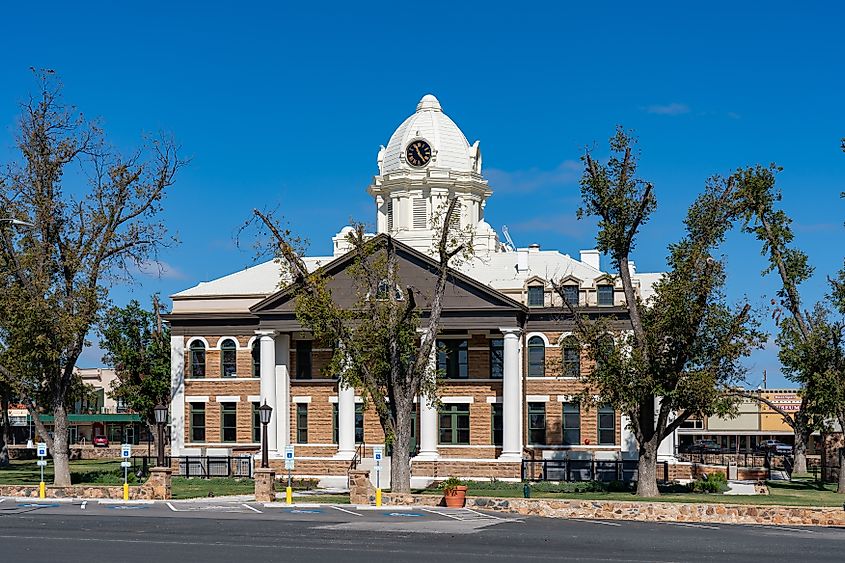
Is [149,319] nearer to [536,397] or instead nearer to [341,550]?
[536,397]

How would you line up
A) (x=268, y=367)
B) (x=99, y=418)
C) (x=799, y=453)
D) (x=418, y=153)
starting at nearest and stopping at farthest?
(x=268, y=367) → (x=799, y=453) → (x=418, y=153) → (x=99, y=418)

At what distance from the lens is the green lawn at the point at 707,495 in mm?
37469

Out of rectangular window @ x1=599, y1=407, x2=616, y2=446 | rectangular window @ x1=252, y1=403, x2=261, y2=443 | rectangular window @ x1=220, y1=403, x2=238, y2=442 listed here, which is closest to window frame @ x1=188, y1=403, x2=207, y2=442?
rectangular window @ x1=220, y1=403, x2=238, y2=442

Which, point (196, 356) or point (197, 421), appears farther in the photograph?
point (196, 356)

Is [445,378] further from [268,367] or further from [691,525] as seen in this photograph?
[691,525]

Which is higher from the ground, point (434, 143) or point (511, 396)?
point (434, 143)

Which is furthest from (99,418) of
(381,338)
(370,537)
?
(370,537)

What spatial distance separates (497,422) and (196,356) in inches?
563

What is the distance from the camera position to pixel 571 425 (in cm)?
5475

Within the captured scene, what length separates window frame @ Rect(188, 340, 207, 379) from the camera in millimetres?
57344

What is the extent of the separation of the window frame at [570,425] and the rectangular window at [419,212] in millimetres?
15028

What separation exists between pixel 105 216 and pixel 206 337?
44.8 ft

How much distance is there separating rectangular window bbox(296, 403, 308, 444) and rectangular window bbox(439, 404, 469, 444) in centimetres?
624

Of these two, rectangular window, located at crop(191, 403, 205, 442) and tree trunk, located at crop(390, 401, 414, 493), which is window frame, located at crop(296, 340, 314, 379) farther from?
tree trunk, located at crop(390, 401, 414, 493)
